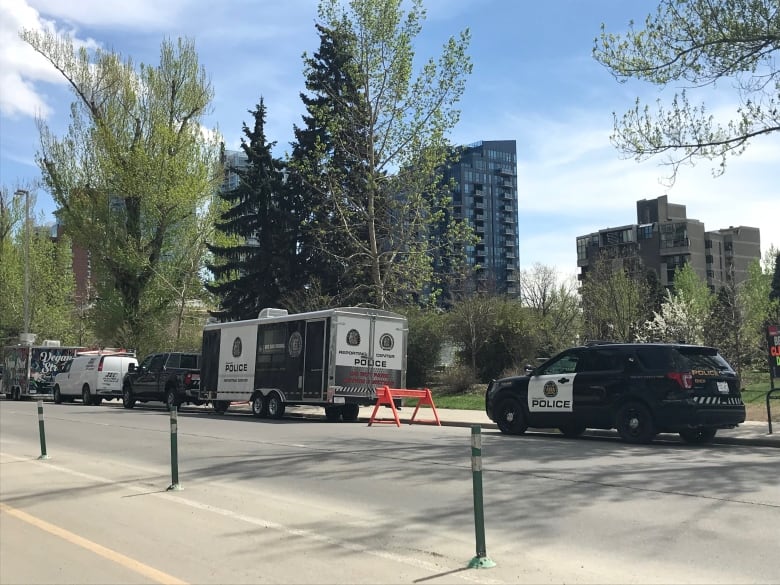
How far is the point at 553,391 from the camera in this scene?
14445mm

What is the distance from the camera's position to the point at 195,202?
38.6 meters

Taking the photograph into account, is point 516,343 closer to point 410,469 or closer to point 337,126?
point 337,126

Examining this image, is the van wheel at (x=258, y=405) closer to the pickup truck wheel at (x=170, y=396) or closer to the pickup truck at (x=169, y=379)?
the pickup truck at (x=169, y=379)

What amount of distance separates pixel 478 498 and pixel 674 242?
11776cm

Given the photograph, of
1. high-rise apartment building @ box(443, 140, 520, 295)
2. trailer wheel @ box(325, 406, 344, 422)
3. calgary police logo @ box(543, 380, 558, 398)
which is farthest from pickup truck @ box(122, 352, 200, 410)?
high-rise apartment building @ box(443, 140, 520, 295)

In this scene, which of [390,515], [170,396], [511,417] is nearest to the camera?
[390,515]

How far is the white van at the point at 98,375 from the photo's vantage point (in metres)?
31.3

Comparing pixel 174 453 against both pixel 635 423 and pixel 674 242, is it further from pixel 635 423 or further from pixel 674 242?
pixel 674 242

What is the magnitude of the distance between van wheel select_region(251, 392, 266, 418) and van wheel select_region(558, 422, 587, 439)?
9842 millimetres

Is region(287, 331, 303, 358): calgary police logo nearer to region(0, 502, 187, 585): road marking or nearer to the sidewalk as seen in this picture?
the sidewalk

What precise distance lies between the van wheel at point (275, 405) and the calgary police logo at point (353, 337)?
10.0 ft

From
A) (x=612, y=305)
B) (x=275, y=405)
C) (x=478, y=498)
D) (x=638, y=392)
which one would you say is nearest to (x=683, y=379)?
(x=638, y=392)

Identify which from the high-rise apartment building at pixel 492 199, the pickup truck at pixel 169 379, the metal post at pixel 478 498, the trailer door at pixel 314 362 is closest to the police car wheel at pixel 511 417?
the trailer door at pixel 314 362

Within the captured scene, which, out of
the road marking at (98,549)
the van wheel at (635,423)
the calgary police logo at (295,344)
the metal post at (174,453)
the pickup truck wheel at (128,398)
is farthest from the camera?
the pickup truck wheel at (128,398)
